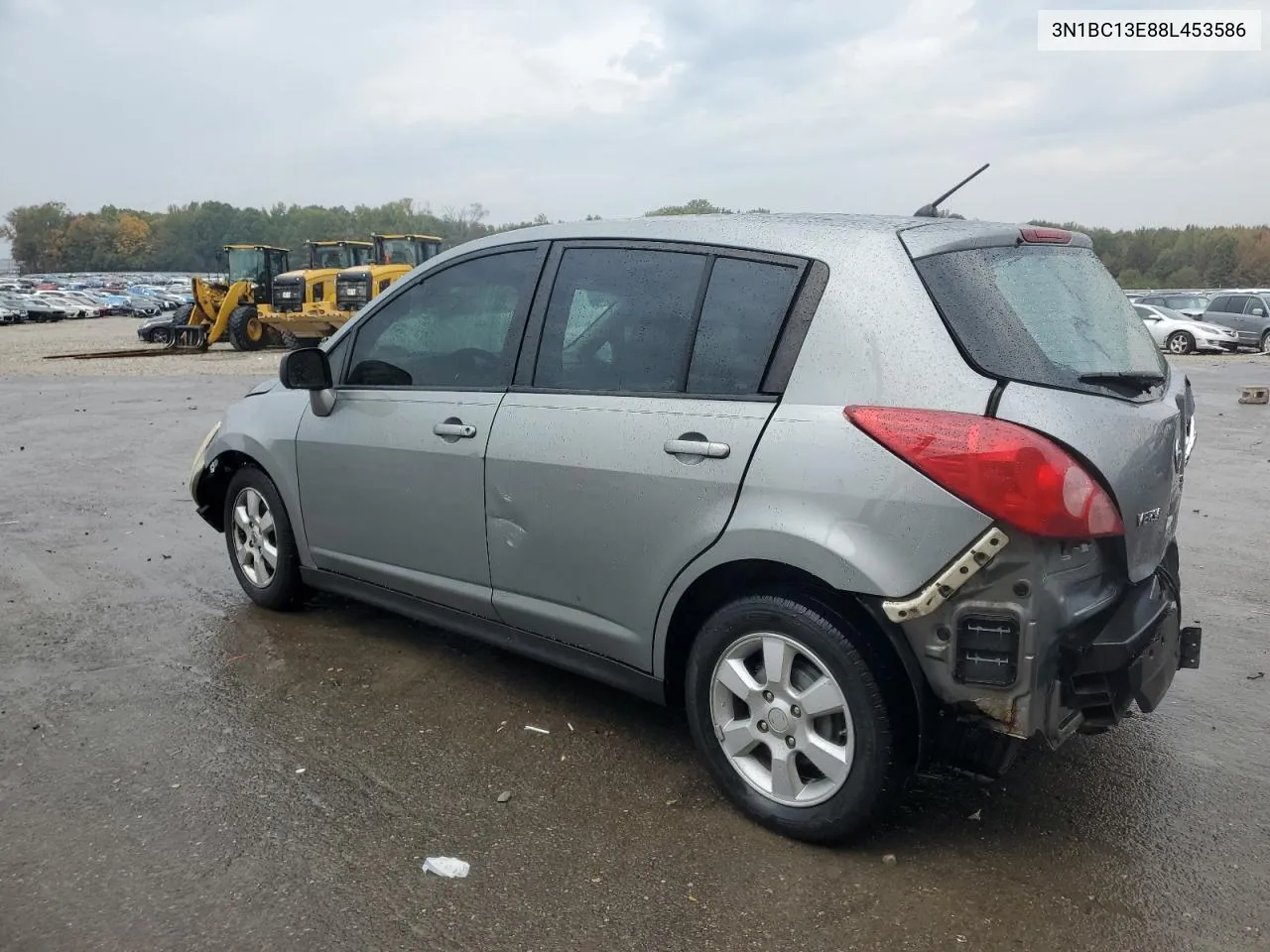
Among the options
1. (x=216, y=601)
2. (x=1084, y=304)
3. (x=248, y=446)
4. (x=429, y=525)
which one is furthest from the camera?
(x=216, y=601)

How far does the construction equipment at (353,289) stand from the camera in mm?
26500

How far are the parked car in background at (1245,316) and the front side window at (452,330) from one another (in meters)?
28.2

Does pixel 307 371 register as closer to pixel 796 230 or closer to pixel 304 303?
pixel 796 230

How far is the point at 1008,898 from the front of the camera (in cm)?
284

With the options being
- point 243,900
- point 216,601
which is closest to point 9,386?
point 216,601

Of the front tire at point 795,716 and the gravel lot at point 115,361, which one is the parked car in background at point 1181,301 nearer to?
the gravel lot at point 115,361

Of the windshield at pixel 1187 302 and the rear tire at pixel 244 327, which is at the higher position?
the windshield at pixel 1187 302

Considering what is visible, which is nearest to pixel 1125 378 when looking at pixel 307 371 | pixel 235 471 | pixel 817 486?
pixel 817 486

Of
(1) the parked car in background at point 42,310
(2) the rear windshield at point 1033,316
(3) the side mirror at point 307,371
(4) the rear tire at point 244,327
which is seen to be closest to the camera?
(2) the rear windshield at point 1033,316

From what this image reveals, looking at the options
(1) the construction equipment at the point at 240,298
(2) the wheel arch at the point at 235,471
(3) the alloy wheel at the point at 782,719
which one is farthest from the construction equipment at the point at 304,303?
(3) the alloy wheel at the point at 782,719

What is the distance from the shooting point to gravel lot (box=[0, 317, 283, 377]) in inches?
870

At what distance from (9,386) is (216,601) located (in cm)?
1626

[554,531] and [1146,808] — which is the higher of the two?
[554,531]

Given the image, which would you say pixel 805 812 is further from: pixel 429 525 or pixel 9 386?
pixel 9 386
